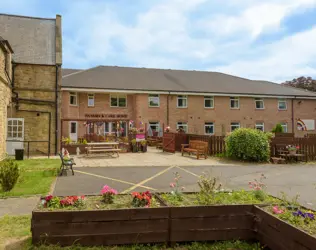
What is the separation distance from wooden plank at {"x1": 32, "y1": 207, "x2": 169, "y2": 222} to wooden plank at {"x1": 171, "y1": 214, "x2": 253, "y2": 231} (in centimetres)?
26

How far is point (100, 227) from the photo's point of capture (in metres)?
4.12

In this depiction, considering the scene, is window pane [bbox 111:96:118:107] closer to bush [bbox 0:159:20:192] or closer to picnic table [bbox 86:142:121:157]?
picnic table [bbox 86:142:121:157]

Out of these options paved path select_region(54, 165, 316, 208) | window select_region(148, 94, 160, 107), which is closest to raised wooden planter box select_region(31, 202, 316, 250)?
paved path select_region(54, 165, 316, 208)

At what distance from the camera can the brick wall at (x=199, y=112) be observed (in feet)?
90.7

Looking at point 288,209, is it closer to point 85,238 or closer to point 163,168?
point 85,238

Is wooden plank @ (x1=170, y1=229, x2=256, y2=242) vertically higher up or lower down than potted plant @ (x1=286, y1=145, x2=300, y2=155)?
lower down

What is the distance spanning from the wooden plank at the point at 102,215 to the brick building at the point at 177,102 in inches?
845

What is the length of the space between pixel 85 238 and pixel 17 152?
41.5ft

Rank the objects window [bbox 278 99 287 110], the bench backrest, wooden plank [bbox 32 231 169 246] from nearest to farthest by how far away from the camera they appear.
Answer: wooden plank [bbox 32 231 169 246]
the bench backrest
window [bbox 278 99 287 110]

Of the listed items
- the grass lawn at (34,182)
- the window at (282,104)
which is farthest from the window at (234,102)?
the grass lawn at (34,182)

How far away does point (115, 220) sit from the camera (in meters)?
4.14

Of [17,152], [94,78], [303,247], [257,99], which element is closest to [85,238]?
[303,247]

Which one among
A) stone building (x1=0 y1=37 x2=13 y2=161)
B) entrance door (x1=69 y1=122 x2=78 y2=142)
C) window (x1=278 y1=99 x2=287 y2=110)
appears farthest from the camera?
window (x1=278 y1=99 x2=287 y2=110)

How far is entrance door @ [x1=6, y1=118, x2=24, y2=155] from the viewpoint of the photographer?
54.9 feet
